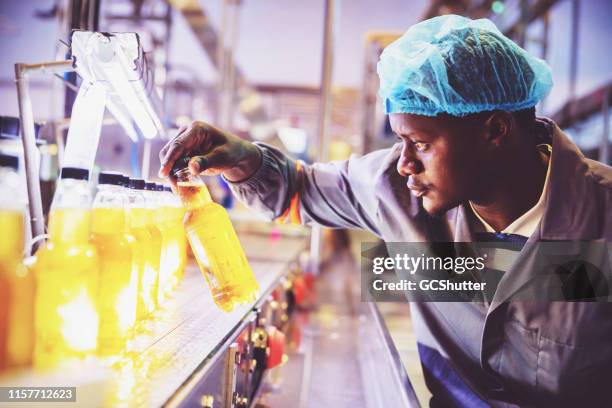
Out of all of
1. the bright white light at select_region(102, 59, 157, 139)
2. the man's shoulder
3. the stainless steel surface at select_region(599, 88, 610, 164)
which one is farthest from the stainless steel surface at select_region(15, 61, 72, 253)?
the stainless steel surface at select_region(599, 88, 610, 164)

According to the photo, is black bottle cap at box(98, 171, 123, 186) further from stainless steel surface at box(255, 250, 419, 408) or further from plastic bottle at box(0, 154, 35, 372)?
stainless steel surface at box(255, 250, 419, 408)

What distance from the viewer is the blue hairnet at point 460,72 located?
1078 millimetres

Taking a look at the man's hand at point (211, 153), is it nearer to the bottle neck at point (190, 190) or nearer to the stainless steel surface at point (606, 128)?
the bottle neck at point (190, 190)

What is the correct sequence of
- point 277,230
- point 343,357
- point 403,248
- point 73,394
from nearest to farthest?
1. point 73,394
2. point 403,248
3. point 343,357
4. point 277,230

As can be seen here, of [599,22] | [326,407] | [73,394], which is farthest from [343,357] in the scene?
[599,22]

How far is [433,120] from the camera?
1117mm

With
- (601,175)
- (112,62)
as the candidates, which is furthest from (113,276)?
(601,175)

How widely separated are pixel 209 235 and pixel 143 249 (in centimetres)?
15

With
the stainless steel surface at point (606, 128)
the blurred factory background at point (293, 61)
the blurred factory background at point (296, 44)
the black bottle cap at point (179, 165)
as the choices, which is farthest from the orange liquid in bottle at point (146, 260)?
the stainless steel surface at point (606, 128)

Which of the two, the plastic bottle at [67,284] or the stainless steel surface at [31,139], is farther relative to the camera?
the stainless steel surface at [31,139]

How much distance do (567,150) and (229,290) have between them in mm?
861

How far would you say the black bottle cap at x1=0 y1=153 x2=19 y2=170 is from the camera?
121cm

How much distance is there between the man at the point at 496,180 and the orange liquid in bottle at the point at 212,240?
0.21ft

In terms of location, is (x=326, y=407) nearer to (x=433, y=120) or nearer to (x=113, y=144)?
(x=433, y=120)
